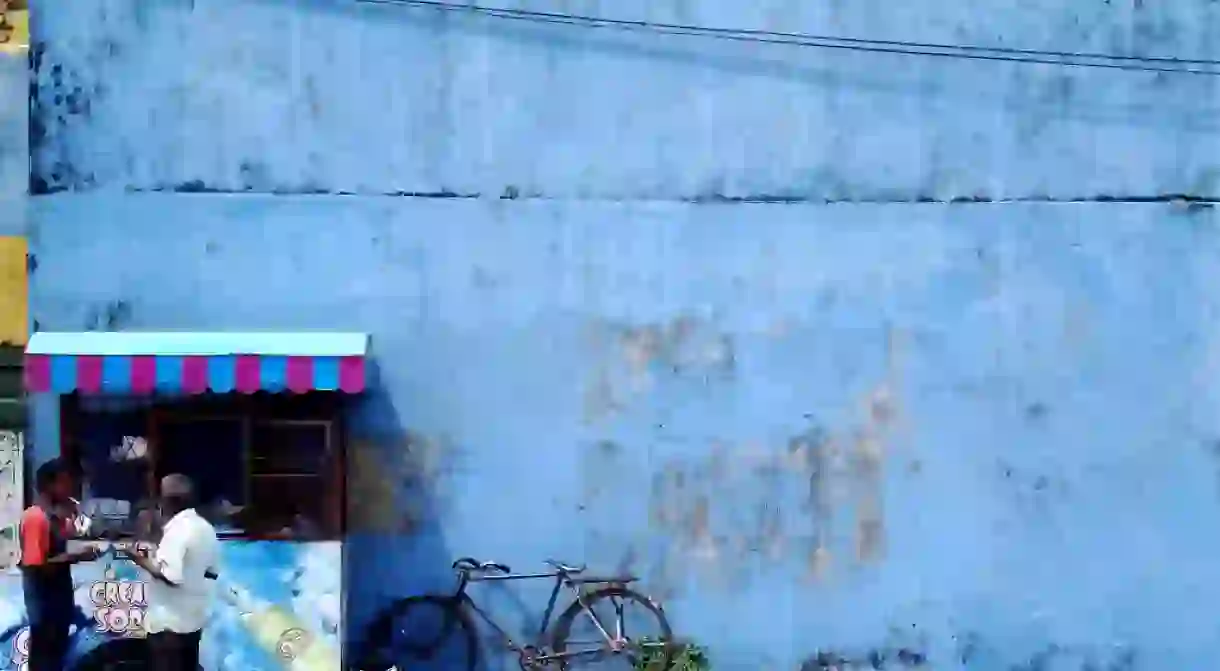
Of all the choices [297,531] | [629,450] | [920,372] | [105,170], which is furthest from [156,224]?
[920,372]

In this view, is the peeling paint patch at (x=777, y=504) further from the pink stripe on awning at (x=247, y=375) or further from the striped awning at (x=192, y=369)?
the pink stripe on awning at (x=247, y=375)

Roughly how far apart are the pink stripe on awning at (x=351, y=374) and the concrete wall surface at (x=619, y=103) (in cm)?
147

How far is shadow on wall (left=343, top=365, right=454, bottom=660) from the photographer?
10.2 m

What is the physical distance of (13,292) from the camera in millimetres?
10086

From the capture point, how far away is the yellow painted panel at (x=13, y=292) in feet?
33.0

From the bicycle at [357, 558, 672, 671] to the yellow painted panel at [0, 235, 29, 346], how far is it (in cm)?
301

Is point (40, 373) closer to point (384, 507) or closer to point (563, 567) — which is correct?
point (384, 507)

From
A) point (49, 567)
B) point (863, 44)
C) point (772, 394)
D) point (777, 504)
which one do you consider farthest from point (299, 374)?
point (863, 44)

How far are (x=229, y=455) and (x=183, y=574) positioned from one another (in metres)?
1.65

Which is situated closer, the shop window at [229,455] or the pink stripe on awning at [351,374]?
the pink stripe on awning at [351,374]

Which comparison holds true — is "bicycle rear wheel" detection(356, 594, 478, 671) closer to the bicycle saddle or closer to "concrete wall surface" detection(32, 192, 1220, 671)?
"concrete wall surface" detection(32, 192, 1220, 671)

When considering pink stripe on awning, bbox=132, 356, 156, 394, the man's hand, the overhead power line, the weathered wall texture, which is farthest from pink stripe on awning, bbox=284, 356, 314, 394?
the overhead power line

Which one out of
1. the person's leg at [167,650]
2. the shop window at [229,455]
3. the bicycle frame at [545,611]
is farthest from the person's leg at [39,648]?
the bicycle frame at [545,611]

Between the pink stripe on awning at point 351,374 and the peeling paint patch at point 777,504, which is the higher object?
the pink stripe on awning at point 351,374
